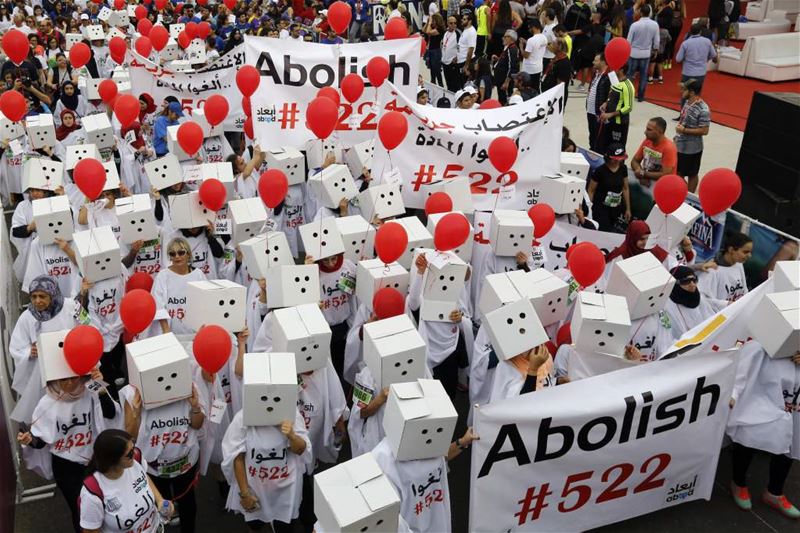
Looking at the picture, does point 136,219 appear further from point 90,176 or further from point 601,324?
point 601,324

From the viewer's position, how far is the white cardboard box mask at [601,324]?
525cm

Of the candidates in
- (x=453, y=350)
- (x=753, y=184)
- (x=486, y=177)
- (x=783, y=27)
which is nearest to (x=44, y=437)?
(x=453, y=350)

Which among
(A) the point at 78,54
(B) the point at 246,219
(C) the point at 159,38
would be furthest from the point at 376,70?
(C) the point at 159,38

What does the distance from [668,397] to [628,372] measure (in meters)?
0.31

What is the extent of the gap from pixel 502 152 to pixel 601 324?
2.82 m

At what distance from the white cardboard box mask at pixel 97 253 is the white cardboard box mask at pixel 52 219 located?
0.62 meters

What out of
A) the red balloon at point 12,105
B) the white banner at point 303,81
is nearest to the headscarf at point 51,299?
the white banner at point 303,81

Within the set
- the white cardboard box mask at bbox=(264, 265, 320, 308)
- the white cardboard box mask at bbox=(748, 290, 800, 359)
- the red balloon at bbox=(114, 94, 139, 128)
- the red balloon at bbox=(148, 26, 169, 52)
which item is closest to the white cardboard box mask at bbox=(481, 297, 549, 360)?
the white cardboard box mask at bbox=(264, 265, 320, 308)

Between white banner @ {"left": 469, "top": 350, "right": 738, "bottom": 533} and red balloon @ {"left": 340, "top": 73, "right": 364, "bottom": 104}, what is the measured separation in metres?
5.47

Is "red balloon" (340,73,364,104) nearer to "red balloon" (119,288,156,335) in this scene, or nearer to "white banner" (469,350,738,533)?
"red balloon" (119,288,156,335)

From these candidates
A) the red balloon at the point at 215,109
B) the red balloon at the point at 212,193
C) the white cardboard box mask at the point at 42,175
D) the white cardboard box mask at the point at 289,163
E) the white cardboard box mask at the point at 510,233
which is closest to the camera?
the white cardboard box mask at the point at 510,233

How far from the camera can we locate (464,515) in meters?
5.91

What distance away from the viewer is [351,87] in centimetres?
931

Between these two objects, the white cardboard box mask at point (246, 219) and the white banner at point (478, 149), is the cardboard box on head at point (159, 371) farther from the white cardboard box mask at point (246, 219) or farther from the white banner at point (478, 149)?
the white banner at point (478, 149)
